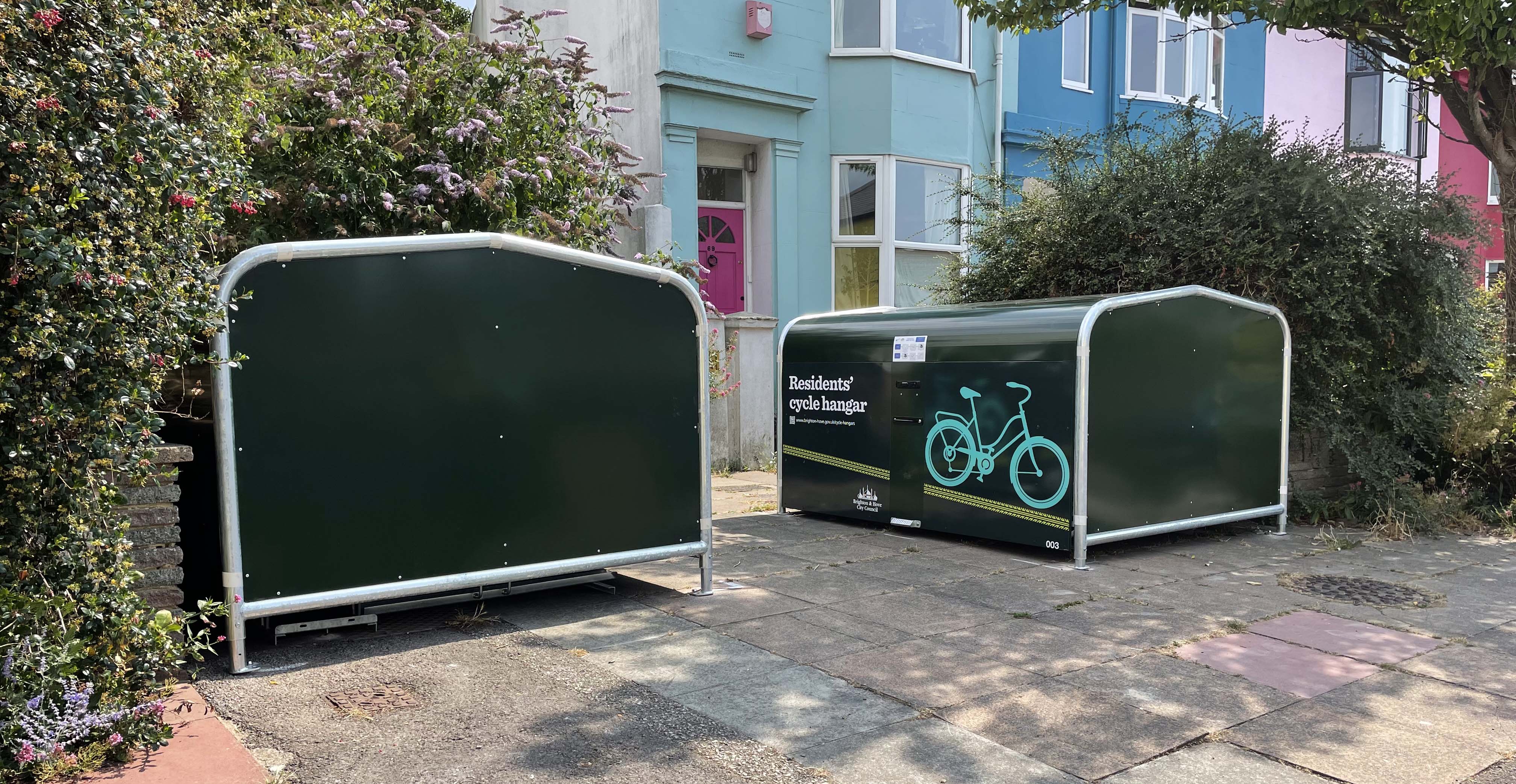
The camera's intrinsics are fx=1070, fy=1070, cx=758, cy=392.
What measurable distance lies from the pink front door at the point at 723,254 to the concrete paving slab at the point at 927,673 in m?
8.46

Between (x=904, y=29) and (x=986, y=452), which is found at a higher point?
(x=904, y=29)

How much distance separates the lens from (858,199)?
1359 centimetres

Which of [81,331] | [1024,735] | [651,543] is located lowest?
[1024,735]

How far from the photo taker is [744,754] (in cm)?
367

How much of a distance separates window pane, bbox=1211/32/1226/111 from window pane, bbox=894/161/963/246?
6.61m

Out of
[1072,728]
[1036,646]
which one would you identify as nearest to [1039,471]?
[1036,646]

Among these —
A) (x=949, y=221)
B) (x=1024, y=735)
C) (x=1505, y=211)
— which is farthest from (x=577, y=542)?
(x=1505, y=211)

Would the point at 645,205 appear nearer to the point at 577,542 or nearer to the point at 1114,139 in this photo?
the point at 1114,139

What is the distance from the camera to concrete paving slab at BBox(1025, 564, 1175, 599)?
20.1 feet

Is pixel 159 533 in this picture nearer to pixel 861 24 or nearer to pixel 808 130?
pixel 808 130

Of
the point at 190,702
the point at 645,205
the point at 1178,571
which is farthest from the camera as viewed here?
the point at 645,205

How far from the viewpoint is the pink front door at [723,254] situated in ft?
42.5

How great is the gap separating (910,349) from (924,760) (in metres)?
4.34

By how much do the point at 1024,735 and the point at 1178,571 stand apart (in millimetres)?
3268
